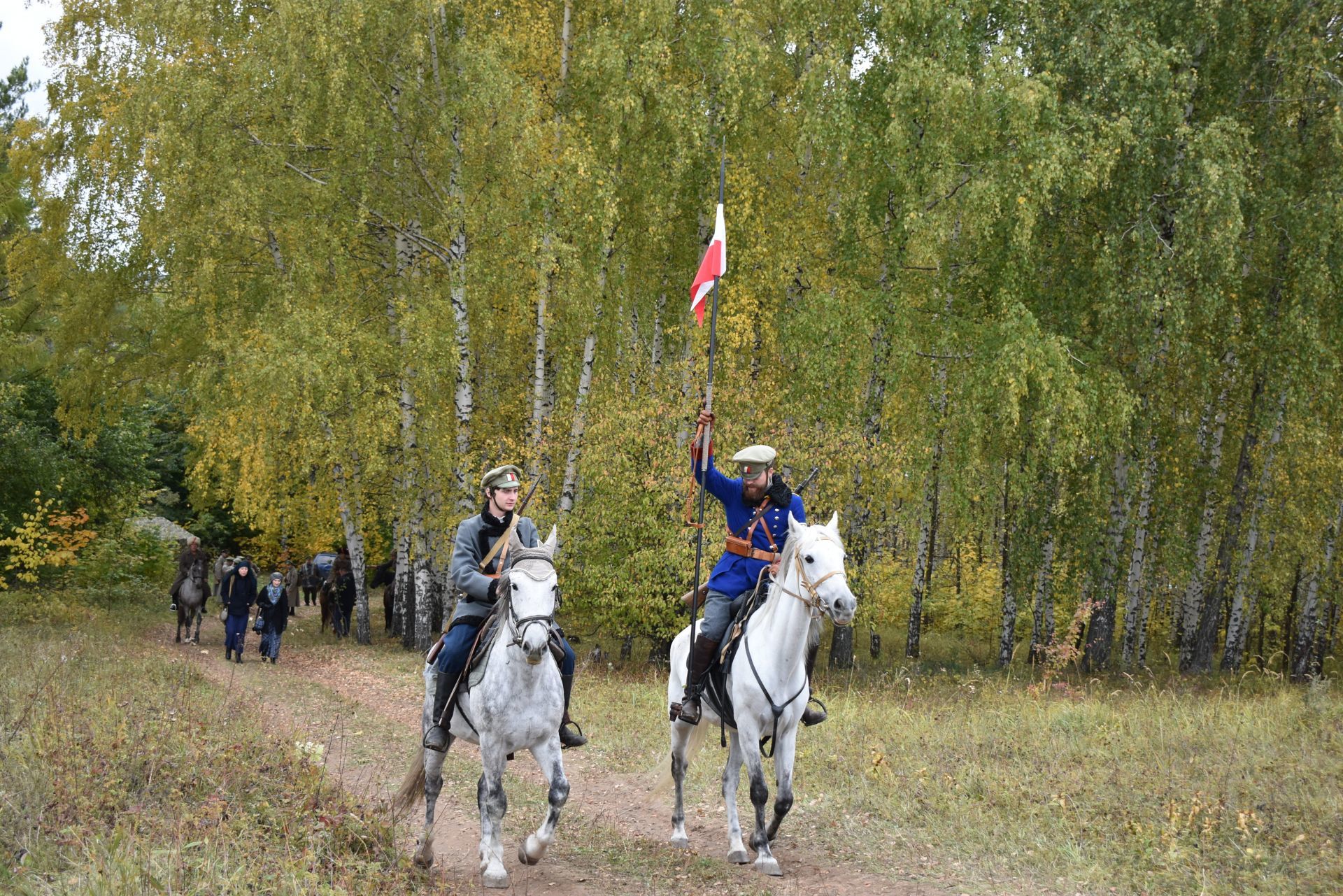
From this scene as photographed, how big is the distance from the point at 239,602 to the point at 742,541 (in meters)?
14.4

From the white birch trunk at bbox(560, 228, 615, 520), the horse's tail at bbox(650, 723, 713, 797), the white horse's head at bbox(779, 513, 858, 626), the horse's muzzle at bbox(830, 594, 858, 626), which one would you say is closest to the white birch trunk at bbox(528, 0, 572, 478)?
the white birch trunk at bbox(560, 228, 615, 520)

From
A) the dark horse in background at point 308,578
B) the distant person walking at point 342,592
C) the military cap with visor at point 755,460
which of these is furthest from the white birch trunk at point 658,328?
the dark horse in background at point 308,578

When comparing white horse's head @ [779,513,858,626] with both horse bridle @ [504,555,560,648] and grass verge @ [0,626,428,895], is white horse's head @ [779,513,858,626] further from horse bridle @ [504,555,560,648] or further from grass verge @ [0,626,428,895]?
grass verge @ [0,626,428,895]

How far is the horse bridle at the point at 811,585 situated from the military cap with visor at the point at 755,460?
106cm

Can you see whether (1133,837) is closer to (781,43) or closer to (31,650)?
(31,650)

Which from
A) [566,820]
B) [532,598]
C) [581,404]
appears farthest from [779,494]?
[581,404]

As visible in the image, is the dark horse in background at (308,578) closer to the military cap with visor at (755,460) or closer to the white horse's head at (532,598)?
the military cap with visor at (755,460)

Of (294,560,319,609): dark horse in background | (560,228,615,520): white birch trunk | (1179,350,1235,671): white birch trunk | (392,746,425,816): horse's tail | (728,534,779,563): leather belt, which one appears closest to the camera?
(392,746,425,816): horse's tail

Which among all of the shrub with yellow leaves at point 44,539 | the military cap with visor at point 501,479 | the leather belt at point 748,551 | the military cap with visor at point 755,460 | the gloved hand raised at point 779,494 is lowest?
the shrub with yellow leaves at point 44,539

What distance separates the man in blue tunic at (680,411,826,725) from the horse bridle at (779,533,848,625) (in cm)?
79

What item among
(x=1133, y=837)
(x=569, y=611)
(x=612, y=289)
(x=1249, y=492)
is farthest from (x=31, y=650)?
(x=1249, y=492)

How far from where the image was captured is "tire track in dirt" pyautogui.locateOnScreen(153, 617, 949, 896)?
7.78 meters

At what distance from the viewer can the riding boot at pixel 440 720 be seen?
8.02m

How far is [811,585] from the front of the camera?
24.9 ft
